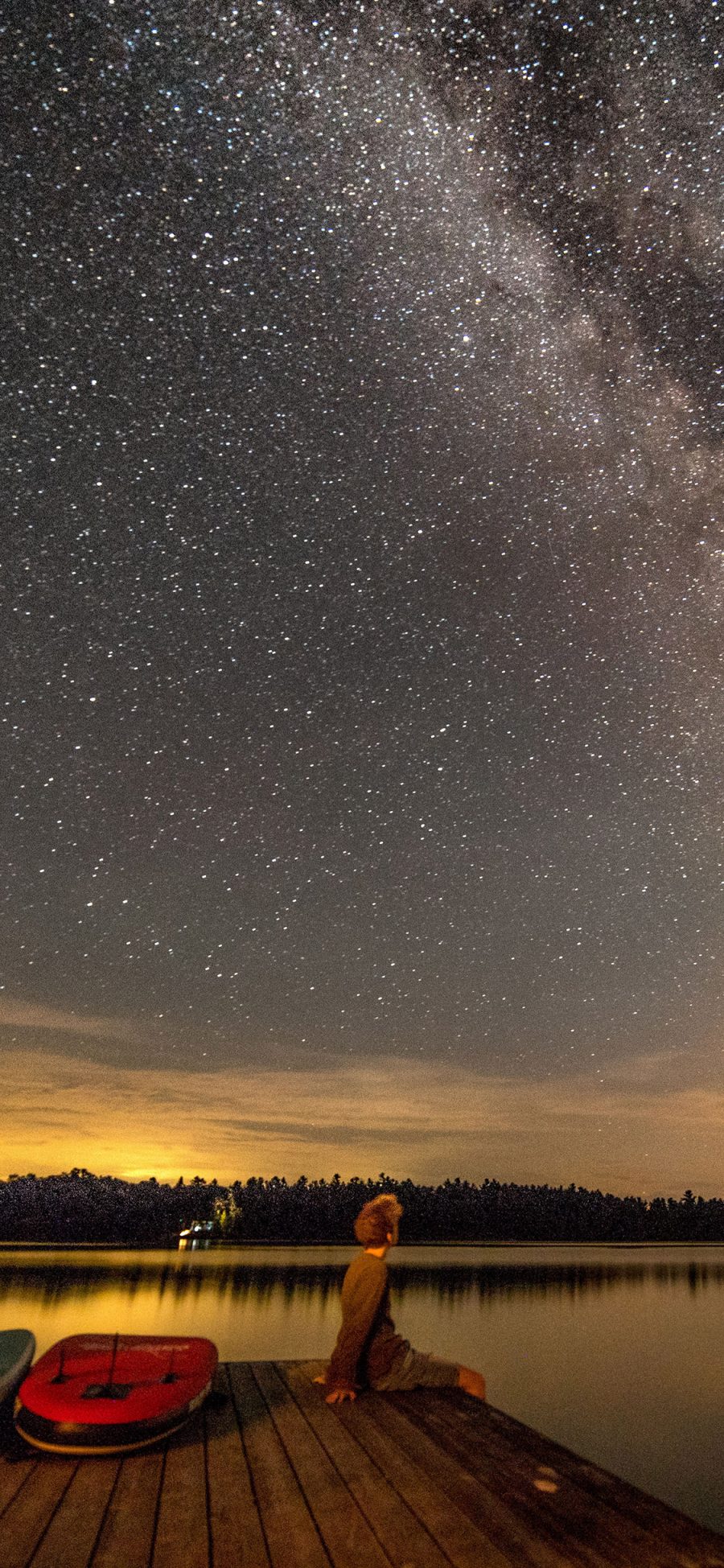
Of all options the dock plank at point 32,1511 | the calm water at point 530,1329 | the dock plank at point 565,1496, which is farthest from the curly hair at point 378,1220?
the calm water at point 530,1329

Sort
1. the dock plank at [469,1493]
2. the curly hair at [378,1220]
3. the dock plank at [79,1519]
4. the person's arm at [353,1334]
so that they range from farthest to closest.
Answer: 1. the curly hair at [378,1220]
2. the person's arm at [353,1334]
3. the dock plank at [469,1493]
4. the dock plank at [79,1519]

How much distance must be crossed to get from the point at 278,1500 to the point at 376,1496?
1.60ft

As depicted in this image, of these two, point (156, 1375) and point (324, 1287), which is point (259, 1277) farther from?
point (156, 1375)

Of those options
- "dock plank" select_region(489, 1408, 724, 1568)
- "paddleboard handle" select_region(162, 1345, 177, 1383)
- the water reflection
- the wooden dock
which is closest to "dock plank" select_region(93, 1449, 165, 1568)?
the wooden dock

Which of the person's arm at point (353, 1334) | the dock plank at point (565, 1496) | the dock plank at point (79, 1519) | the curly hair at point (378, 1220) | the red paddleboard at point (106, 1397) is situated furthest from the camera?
the curly hair at point (378, 1220)

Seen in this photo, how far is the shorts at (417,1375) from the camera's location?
6727 millimetres

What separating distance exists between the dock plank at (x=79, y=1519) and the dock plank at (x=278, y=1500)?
73 cm

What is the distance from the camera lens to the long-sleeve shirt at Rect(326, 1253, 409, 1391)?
20.3ft

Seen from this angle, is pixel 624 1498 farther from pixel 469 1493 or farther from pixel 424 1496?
pixel 424 1496

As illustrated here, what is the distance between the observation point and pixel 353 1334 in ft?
21.3

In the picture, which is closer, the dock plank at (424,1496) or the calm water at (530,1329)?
the dock plank at (424,1496)

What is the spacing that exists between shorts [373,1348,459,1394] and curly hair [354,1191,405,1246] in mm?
1064

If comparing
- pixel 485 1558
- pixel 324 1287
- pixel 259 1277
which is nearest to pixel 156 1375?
pixel 485 1558

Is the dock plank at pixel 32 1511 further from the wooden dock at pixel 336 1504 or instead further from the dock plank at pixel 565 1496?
the dock plank at pixel 565 1496
